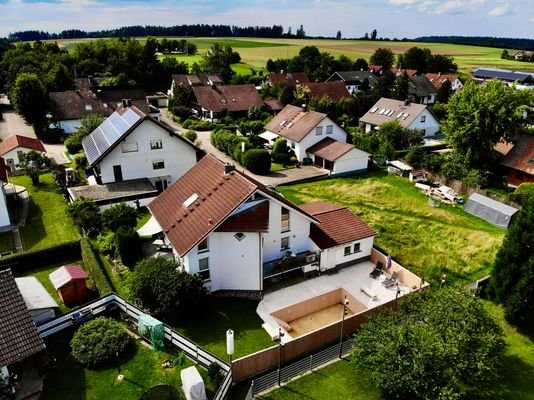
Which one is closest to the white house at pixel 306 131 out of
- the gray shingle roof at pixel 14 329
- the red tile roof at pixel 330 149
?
the red tile roof at pixel 330 149

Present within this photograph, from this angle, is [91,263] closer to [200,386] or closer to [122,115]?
[200,386]

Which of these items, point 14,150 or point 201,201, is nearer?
point 201,201

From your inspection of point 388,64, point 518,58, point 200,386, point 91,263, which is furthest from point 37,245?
point 518,58

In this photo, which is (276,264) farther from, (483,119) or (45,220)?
(483,119)

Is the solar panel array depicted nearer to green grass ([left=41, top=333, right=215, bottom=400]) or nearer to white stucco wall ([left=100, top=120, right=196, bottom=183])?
white stucco wall ([left=100, top=120, right=196, bottom=183])

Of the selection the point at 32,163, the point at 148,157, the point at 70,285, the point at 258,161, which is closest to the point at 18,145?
the point at 32,163

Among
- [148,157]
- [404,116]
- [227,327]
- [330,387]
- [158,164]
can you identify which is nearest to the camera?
[330,387]
